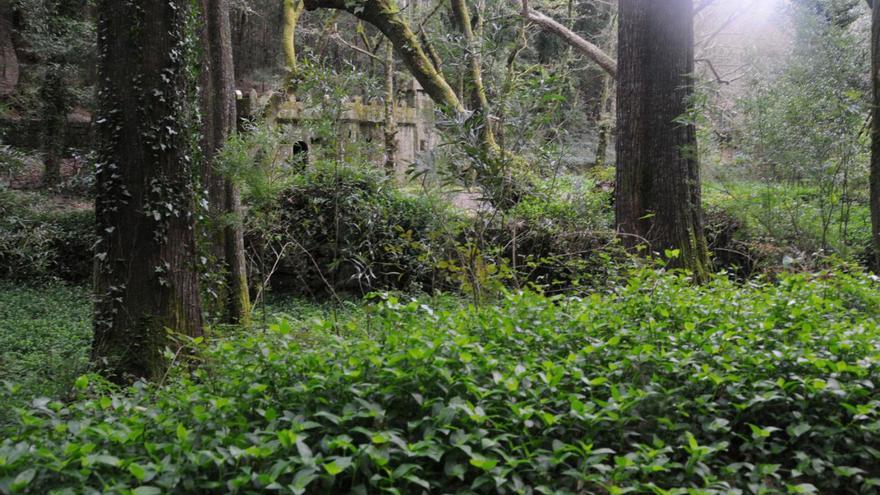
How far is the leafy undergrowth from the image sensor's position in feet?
7.57

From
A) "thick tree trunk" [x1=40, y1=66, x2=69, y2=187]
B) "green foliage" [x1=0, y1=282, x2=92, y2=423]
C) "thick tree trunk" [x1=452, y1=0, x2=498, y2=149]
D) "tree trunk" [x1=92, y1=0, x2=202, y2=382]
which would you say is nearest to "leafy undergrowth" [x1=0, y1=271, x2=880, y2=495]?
"green foliage" [x1=0, y1=282, x2=92, y2=423]

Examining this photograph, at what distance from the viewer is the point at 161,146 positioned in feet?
17.8

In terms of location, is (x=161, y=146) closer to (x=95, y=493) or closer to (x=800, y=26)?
(x=95, y=493)

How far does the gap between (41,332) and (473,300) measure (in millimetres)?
7165

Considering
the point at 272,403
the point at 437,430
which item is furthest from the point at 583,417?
the point at 272,403

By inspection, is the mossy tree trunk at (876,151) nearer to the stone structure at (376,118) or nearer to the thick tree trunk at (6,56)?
the stone structure at (376,118)

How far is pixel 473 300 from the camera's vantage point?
230 inches

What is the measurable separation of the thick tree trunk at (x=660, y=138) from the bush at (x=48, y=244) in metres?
9.72

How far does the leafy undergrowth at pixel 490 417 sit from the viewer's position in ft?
7.57

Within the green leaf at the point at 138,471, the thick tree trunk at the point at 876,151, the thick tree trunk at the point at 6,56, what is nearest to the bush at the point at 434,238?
the thick tree trunk at the point at 876,151

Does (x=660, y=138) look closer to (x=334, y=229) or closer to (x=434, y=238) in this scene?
(x=434, y=238)

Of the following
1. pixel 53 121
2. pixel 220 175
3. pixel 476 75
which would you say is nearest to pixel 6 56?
pixel 53 121

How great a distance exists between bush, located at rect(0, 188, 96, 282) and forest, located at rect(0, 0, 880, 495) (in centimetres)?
17

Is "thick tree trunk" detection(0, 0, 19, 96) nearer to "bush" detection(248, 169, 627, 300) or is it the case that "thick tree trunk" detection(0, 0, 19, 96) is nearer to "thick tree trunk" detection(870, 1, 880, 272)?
"bush" detection(248, 169, 627, 300)
